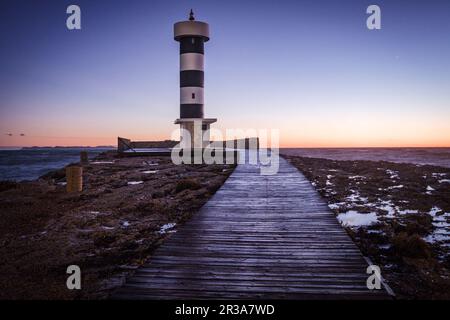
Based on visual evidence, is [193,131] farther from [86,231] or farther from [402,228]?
[402,228]

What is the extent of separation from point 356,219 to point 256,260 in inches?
208

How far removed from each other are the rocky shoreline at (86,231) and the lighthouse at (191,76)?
1265 cm

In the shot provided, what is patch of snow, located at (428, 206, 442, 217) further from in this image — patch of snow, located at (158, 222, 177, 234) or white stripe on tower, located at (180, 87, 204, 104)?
white stripe on tower, located at (180, 87, 204, 104)

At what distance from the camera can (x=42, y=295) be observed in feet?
15.3

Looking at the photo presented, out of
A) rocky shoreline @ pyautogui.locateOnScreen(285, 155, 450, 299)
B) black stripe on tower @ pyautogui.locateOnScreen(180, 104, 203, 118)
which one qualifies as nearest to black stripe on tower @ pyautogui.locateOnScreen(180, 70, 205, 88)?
black stripe on tower @ pyautogui.locateOnScreen(180, 104, 203, 118)

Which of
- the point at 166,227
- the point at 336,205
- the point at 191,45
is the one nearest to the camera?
the point at 166,227

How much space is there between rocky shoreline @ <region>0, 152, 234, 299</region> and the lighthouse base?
12.6 meters

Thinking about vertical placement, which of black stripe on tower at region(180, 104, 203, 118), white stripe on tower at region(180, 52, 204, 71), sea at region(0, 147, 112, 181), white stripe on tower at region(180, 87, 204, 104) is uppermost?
white stripe on tower at region(180, 52, 204, 71)

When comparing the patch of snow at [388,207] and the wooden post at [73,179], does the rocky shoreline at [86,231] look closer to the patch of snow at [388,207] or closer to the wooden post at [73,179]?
the wooden post at [73,179]

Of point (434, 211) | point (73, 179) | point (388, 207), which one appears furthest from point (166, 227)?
point (434, 211)

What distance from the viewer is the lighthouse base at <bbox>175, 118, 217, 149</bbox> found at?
27.6 metres

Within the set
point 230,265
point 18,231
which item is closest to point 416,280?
point 230,265

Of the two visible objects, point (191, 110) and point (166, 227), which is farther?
point (191, 110)

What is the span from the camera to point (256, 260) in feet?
17.0
